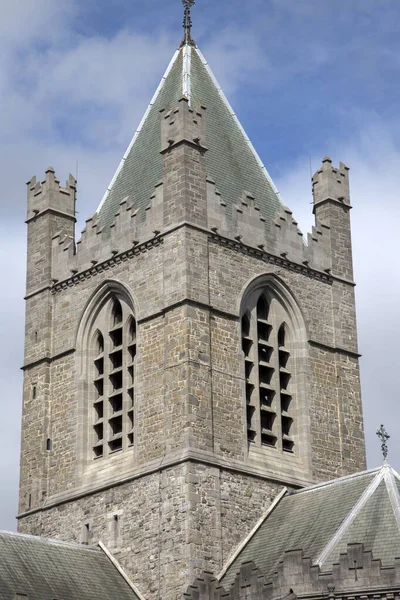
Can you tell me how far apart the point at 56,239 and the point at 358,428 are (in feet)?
32.8

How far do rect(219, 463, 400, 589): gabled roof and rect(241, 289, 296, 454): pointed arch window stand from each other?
180cm

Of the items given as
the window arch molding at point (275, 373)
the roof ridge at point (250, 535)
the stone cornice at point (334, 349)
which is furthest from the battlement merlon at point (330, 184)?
the roof ridge at point (250, 535)

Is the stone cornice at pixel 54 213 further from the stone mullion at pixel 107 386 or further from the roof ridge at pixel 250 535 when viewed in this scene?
the roof ridge at pixel 250 535

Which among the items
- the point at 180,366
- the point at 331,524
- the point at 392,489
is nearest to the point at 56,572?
the point at 180,366

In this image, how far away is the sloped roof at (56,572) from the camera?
110 feet

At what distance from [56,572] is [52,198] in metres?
12.3

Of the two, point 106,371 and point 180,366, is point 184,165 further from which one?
point 106,371

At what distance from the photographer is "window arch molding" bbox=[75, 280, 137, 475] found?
3817cm

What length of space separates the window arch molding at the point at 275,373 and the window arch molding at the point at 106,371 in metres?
2.97

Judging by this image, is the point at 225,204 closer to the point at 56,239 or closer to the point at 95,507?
the point at 56,239

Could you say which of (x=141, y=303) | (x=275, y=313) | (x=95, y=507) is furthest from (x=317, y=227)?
(x=95, y=507)

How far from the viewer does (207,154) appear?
40406mm

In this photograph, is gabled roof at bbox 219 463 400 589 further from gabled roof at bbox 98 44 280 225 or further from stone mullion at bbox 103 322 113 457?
gabled roof at bbox 98 44 280 225

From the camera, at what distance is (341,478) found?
3562 cm
